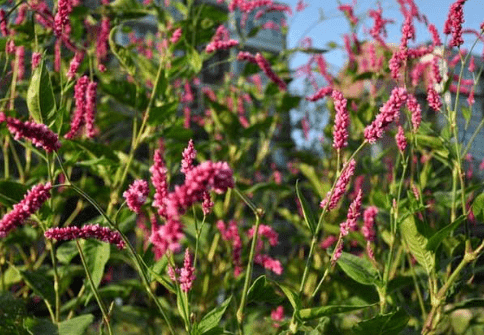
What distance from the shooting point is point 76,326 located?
137 cm

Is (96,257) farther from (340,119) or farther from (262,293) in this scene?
(340,119)

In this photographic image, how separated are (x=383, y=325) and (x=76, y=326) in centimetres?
68

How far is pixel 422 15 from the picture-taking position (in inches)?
77.9

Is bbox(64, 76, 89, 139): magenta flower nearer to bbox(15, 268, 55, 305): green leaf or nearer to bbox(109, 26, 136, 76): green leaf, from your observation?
bbox(15, 268, 55, 305): green leaf

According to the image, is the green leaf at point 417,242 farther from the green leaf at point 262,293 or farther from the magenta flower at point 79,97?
the magenta flower at point 79,97

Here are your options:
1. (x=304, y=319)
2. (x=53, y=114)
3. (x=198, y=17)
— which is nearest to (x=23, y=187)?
(x=53, y=114)

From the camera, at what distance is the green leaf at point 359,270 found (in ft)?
4.61

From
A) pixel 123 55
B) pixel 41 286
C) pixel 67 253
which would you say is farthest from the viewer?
pixel 123 55

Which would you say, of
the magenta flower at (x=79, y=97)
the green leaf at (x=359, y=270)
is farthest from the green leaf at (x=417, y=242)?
the magenta flower at (x=79, y=97)

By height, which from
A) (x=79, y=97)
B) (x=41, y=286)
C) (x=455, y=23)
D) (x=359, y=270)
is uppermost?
(x=455, y=23)

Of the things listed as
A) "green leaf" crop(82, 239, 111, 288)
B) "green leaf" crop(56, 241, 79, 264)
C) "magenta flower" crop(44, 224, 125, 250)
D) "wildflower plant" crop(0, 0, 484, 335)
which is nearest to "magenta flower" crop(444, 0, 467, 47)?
"wildflower plant" crop(0, 0, 484, 335)

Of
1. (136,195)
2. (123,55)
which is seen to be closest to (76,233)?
(136,195)

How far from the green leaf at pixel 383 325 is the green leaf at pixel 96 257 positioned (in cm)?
71

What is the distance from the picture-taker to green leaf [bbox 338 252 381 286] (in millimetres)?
1404
